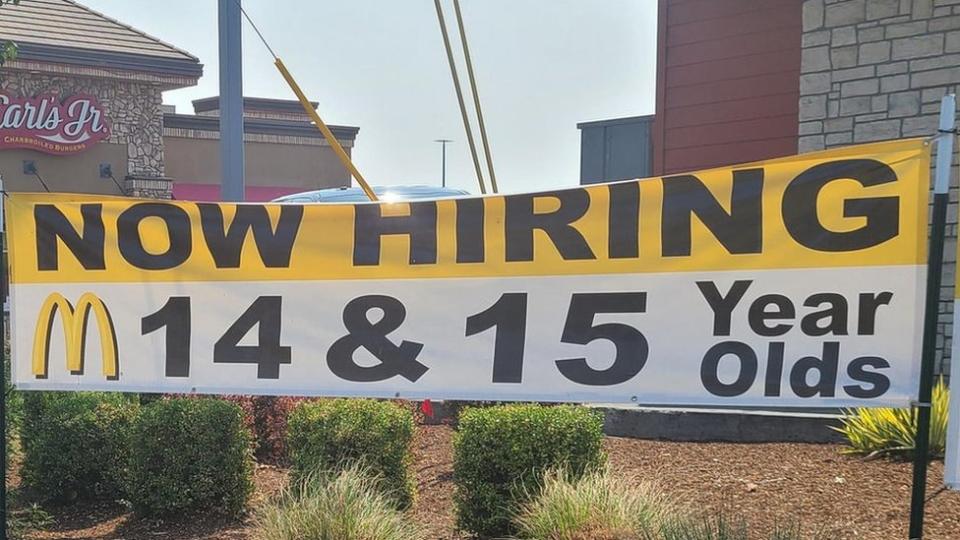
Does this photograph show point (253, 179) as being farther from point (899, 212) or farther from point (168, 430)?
point (899, 212)

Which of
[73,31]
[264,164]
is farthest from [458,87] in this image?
[264,164]

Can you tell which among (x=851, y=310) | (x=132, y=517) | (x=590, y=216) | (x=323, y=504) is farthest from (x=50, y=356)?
(x=851, y=310)

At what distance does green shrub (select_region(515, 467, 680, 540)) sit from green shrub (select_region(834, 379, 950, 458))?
220 cm

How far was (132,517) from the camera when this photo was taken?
5.77 metres

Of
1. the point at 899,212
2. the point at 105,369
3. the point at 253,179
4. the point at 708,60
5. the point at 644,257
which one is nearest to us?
the point at 899,212

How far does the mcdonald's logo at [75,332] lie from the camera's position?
16.6 ft

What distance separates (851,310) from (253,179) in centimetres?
2350

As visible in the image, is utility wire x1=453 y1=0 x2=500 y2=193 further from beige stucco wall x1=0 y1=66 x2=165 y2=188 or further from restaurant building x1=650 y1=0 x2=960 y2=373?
beige stucco wall x1=0 y1=66 x2=165 y2=188

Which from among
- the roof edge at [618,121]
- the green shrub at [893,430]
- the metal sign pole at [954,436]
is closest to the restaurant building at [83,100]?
the roof edge at [618,121]

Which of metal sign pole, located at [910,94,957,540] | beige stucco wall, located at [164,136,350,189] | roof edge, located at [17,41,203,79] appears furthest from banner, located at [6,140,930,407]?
beige stucco wall, located at [164,136,350,189]

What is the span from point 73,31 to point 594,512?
20227 millimetres

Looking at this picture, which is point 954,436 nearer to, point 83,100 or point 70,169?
point 83,100

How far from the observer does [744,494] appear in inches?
215

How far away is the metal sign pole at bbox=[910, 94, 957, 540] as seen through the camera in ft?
11.9
